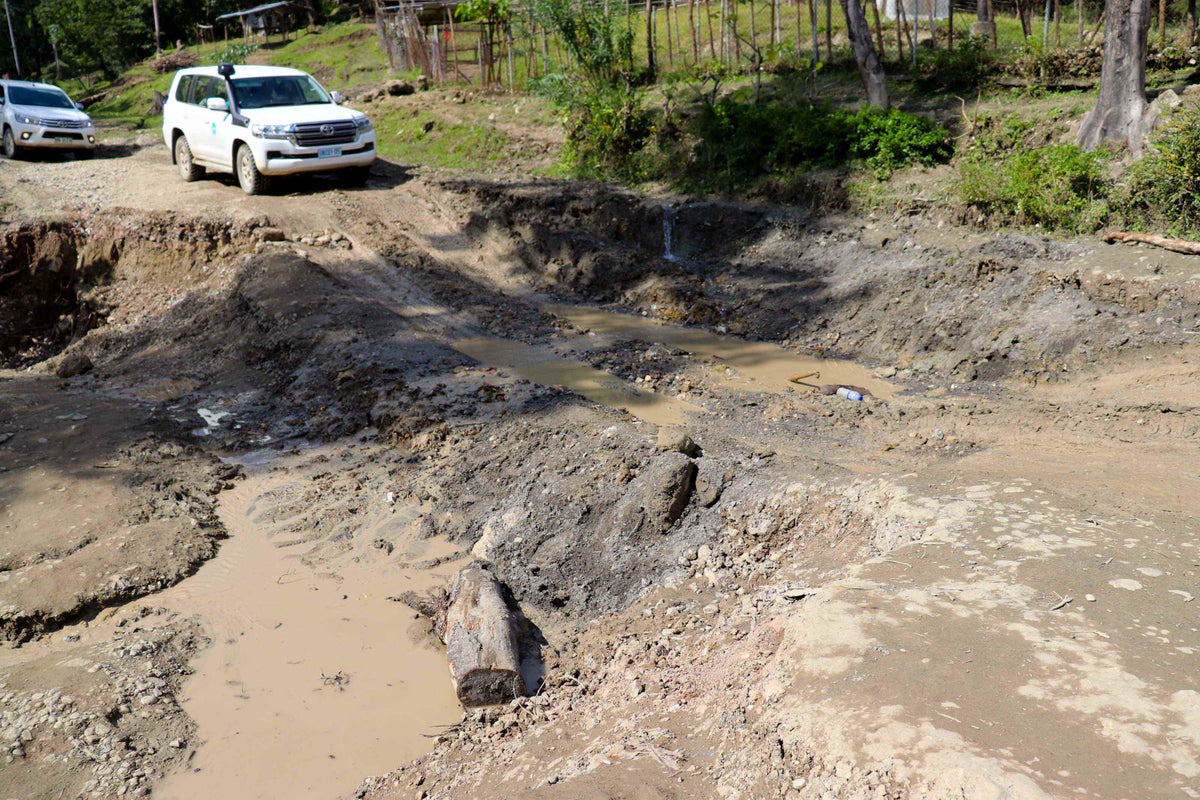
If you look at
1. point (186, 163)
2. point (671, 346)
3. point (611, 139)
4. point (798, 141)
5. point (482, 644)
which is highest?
point (186, 163)

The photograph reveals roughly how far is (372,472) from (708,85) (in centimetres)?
1149

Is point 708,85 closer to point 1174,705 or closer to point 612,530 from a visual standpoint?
point 612,530

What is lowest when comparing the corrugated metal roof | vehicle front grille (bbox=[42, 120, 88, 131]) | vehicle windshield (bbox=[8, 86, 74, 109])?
vehicle front grille (bbox=[42, 120, 88, 131])

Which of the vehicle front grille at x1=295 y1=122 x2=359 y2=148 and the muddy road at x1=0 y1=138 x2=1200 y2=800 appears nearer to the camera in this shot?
the muddy road at x1=0 y1=138 x2=1200 y2=800

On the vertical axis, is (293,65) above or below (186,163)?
above

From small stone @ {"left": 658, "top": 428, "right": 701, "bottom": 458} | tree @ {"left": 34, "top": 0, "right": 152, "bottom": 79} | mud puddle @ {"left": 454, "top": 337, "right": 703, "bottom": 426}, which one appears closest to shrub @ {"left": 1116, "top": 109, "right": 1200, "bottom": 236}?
mud puddle @ {"left": 454, "top": 337, "right": 703, "bottom": 426}

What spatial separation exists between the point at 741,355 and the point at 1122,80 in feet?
18.4

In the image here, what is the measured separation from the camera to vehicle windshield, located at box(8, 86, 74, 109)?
1778 cm

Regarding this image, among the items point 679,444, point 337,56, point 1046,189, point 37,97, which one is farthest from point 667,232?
point 337,56

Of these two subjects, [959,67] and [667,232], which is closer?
[667,232]

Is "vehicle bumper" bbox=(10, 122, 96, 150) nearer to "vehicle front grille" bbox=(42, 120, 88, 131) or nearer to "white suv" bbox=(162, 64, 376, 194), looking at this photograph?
"vehicle front grille" bbox=(42, 120, 88, 131)

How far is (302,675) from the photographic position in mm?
5199

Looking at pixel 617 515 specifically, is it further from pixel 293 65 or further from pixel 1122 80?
pixel 293 65

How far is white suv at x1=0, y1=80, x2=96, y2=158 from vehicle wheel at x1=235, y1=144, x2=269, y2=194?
6.23 meters
